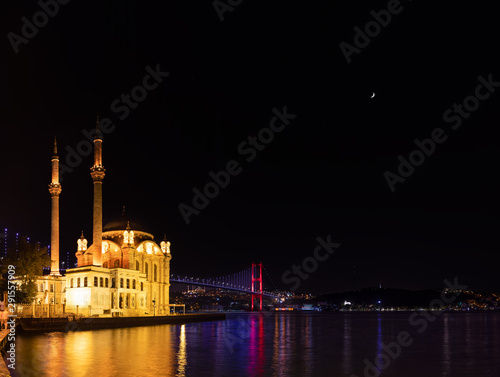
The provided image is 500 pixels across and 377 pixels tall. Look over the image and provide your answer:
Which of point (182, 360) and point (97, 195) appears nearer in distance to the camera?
point (182, 360)

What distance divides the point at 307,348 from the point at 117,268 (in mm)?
39137

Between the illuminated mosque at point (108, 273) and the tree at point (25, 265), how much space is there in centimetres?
492

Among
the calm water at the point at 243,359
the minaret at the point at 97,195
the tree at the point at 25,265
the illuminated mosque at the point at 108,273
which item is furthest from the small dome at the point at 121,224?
the calm water at the point at 243,359

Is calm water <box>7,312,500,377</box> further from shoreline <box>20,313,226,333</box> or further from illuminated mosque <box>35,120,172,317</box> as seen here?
illuminated mosque <box>35,120,172,317</box>

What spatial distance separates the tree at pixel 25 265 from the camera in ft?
180

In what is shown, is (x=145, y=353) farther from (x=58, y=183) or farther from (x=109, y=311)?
(x=58, y=183)

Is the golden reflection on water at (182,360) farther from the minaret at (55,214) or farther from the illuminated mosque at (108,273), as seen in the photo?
the minaret at (55,214)

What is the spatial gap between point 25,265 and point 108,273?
1513cm

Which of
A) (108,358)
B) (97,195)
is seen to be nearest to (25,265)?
(97,195)

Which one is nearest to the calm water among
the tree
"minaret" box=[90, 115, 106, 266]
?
the tree

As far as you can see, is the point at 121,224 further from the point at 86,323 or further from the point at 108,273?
the point at 86,323

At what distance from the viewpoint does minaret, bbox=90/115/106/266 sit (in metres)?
68.9

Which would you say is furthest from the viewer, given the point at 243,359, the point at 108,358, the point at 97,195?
the point at 97,195

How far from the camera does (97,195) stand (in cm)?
7056
